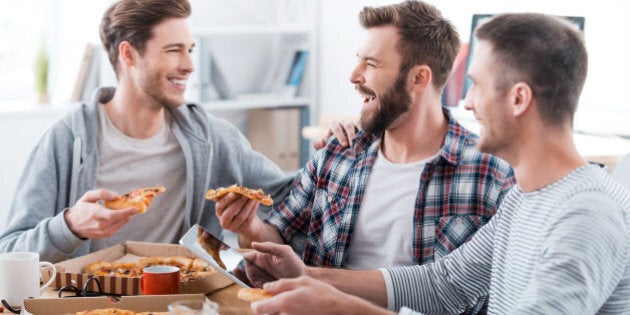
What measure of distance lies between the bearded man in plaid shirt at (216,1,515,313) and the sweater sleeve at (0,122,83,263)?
0.52 meters

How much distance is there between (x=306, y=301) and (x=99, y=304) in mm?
523

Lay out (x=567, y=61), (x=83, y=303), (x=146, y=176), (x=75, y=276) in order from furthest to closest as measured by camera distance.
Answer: (x=146, y=176), (x=75, y=276), (x=83, y=303), (x=567, y=61)

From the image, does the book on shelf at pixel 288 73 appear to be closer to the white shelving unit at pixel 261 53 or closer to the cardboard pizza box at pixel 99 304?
the white shelving unit at pixel 261 53

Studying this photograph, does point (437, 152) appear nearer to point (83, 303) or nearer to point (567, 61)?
point (567, 61)

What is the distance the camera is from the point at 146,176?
2.69 m

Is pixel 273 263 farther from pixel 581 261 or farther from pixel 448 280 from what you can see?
pixel 581 261

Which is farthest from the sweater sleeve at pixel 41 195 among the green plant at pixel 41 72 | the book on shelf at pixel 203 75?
the book on shelf at pixel 203 75

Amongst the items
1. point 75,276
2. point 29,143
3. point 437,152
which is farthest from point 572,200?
point 29,143

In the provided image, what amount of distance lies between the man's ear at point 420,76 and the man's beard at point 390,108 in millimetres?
23

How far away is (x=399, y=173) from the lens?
2.35 m

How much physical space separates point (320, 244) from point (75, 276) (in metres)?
0.73

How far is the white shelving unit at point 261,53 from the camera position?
5.32 meters

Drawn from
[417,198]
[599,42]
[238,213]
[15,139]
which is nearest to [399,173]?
[417,198]

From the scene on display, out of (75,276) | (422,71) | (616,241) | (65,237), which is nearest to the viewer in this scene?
(616,241)
